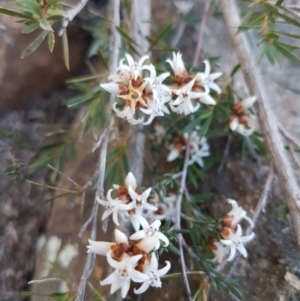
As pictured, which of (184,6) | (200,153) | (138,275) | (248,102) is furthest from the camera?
(184,6)

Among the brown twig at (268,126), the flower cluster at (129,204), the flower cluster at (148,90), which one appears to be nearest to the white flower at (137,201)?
the flower cluster at (129,204)

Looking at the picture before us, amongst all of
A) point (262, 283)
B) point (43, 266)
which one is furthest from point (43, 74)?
point (262, 283)

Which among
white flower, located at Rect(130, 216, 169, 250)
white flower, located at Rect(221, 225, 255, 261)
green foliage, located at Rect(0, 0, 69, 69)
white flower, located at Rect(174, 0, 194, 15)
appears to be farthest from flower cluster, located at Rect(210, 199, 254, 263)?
white flower, located at Rect(174, 0, 194, 15)

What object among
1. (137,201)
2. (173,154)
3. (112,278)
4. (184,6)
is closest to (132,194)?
(137,201)

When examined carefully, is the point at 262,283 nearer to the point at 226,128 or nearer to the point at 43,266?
the point at 226,128

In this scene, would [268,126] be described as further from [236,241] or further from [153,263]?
[153,263]

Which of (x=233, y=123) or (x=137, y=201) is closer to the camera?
(x=137, y=201)

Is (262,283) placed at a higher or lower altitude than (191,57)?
lower
